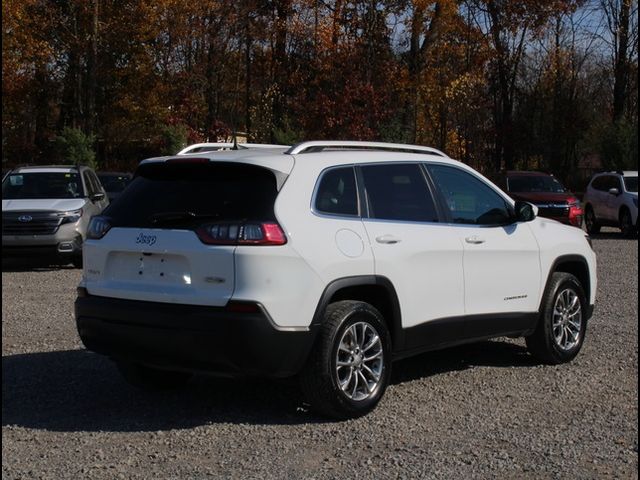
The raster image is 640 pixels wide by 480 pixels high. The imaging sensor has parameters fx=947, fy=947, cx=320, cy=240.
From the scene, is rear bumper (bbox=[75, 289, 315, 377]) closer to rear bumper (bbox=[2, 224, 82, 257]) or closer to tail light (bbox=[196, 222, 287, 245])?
tail light (bbox=[196, 222, 287, 245])

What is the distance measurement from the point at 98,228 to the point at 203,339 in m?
1.29

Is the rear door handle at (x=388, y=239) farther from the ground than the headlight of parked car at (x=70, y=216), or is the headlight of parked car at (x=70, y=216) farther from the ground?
the rear door handle at (x=388, y=239)

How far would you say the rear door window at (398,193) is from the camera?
21.6ft

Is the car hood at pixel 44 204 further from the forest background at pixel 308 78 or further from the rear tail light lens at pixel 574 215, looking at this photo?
the forest background at pixel 308 78

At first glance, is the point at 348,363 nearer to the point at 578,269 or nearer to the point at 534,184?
the point at 578,269

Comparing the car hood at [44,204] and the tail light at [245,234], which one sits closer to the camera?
the tail light at [245,234]

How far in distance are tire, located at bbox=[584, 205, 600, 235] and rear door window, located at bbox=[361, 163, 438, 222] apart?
64.2 ft

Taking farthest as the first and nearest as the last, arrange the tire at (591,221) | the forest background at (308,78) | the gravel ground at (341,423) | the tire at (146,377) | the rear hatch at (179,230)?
the forest background at (308,78)
the tire at (591,221)
the tire at (146,377)
the rear hatch at (179,230)
the gravel ground at (341,423)

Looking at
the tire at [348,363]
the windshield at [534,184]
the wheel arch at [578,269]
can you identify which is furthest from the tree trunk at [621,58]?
the tire at [348,363]

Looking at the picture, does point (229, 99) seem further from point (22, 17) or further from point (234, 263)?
point (234, 263)

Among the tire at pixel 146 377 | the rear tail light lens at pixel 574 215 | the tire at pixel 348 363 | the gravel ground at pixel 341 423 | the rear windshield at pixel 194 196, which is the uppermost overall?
the rear windshield at pixel 194 196

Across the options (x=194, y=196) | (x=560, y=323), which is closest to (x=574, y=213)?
(x=560, y=323)

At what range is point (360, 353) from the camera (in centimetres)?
627

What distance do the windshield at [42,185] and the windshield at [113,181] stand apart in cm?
640
